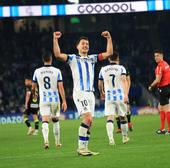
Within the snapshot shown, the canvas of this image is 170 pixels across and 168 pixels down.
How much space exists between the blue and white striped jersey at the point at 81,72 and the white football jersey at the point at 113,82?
8.09 ft

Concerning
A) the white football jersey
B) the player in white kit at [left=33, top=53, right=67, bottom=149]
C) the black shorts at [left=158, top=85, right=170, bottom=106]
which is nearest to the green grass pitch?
the player in white kit at [left=33, top=53, right=67, bottom=149]

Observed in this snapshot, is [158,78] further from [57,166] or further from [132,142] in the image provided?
[57,166]

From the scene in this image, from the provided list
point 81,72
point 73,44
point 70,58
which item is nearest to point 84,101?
point 81,72

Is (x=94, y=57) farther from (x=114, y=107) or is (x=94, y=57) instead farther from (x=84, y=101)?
(x=114, y=107)

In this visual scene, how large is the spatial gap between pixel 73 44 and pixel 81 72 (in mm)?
28703

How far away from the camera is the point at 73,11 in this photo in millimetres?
28844

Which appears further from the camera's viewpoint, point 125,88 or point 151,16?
point 151,16

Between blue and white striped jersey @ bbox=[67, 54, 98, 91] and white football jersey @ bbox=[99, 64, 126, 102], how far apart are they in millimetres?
2464

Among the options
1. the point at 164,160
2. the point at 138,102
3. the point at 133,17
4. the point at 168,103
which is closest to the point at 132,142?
the point at 168,103

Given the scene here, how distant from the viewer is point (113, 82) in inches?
553

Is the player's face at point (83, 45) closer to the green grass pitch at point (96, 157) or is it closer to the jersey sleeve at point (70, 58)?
the jersey sleeve at point (70, 58)

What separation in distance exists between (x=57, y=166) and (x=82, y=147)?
5.04 feet

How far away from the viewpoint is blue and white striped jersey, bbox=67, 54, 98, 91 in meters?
11.5

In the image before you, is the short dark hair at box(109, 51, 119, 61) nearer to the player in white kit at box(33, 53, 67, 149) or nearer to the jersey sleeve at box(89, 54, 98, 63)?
the player in white kit at box(33, 53, 67, 149)
